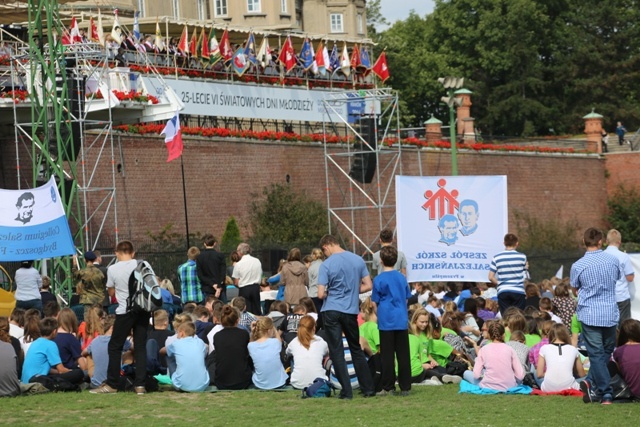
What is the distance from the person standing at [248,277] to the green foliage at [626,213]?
138 ft

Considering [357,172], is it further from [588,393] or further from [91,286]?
[588,393]

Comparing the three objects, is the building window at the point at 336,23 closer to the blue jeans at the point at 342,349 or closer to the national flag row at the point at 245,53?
the national flag row at the point at 245,53

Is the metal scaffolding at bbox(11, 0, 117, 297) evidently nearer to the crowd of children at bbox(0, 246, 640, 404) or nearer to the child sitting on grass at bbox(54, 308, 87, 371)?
the child sitting on grass at bbox(54, 308, 87, 371)

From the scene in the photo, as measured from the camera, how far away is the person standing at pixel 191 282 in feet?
73.9

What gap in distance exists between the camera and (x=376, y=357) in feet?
52.6

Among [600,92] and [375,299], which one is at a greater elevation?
[600,92]

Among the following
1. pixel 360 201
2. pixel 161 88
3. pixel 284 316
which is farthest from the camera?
pixel 360 201

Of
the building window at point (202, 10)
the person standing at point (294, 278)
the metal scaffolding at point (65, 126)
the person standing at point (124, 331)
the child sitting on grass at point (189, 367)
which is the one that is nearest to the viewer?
the person standing at point (124, 331)

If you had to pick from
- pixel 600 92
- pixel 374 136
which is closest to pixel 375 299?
pixel 374 136

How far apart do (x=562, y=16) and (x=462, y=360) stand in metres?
67.5

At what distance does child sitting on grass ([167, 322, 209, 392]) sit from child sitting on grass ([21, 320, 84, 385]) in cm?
108

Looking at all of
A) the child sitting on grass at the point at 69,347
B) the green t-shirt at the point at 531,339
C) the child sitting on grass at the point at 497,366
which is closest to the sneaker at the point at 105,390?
the child sitting on grass at the point at 69,347

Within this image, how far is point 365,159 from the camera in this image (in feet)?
151

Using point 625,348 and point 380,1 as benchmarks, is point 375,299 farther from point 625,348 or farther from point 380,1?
point 380,1
